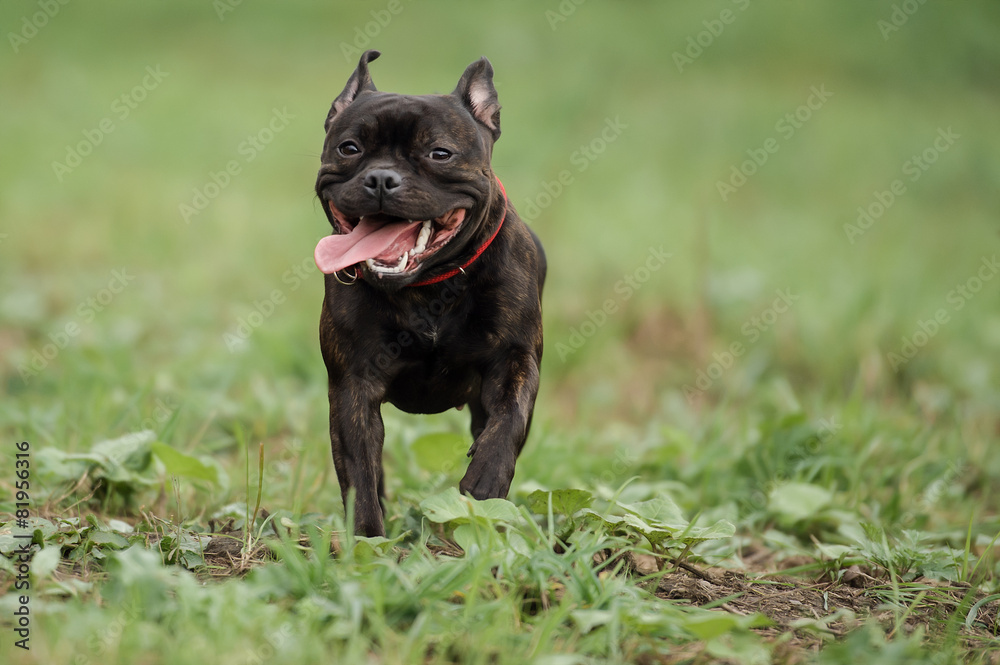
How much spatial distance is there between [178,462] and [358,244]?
1321 mm

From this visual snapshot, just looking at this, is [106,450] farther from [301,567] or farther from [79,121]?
[79,121]

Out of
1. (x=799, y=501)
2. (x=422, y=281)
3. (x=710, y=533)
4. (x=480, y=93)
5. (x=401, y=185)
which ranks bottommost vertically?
(x=799, y=501)

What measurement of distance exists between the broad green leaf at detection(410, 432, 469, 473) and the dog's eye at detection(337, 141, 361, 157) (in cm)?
153

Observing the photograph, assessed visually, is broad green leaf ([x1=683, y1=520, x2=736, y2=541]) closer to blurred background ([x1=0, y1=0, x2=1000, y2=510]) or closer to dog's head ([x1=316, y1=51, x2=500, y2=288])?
dog's head ([x1=316, y1=51, x2=500, y2=288])

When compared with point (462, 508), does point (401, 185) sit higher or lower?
higher

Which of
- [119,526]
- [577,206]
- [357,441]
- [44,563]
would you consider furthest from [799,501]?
[577,206]

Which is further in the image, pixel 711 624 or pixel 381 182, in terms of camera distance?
pixel 381 182

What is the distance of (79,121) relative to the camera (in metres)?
13.4

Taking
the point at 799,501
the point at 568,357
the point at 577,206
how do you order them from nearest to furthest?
1. the point at 799,501
2. the point at 568,357
3. the point at 577,206

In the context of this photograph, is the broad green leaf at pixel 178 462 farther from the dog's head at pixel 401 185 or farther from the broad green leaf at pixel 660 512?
the broad green leaf at pixel 660 512

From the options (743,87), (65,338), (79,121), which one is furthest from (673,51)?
(65,338)

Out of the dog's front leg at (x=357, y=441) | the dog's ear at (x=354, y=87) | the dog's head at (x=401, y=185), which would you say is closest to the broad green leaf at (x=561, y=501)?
the dog's front leg at (x=357, y=441)

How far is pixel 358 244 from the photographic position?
3.38 meters

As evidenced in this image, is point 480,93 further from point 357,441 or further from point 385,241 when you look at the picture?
point 357,441
